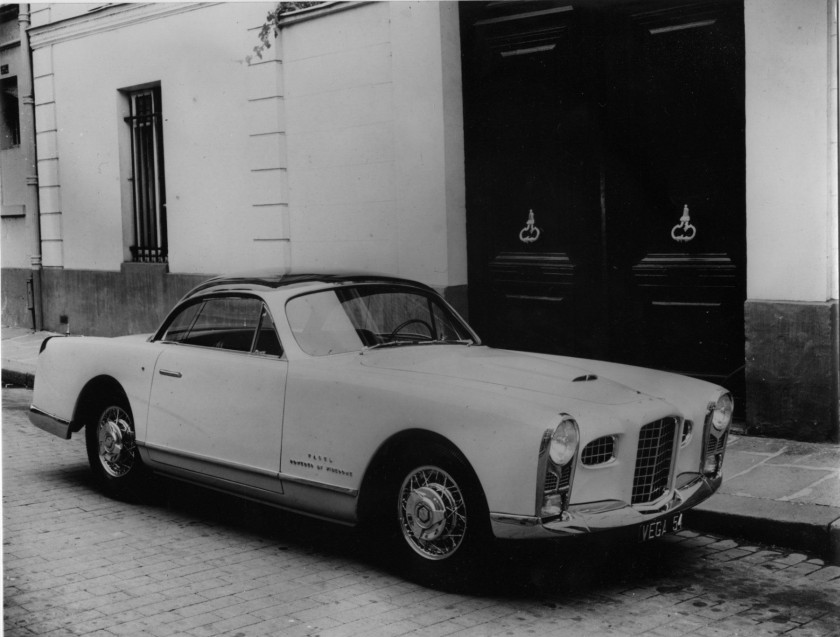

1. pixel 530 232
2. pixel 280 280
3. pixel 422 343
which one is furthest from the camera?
pixel 530 232

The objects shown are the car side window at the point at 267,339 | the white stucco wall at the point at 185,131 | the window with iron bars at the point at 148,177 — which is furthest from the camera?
the window with iron bars at the point at 148,177

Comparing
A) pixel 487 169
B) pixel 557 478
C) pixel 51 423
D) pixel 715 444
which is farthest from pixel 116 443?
pixel 487 169

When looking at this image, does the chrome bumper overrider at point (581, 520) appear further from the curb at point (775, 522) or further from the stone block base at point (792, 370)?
the stone block base at point (792, 370)

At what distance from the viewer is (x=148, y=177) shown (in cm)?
945

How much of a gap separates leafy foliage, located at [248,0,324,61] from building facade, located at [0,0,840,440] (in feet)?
0.28

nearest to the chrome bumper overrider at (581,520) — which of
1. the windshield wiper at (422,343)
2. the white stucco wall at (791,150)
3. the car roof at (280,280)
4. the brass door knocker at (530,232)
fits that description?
the windshield wiper at (422,343)

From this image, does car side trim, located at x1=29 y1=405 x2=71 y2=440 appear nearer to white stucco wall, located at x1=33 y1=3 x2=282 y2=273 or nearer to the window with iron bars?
white stucco wall, located at x1=33 y1=3 x2=282 y2=273

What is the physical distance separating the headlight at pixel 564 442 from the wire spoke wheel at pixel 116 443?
2882 millimetres

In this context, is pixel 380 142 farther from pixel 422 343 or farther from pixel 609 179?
pixel 422 343

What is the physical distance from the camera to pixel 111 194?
380 inches

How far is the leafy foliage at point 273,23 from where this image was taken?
355 inches

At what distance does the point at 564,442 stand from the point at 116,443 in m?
3.05

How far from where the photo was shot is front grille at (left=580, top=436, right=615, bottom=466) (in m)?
3.79

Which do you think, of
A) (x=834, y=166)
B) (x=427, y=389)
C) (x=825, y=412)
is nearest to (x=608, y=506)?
(x=427, y=389)
